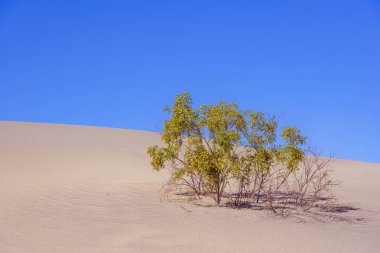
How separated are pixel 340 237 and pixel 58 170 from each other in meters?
13.4

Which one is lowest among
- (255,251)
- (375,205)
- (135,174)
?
(255,251)

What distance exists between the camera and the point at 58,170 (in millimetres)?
19797

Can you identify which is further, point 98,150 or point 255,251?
point 98,150

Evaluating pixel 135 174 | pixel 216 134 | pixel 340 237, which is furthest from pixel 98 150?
pixel 340 237

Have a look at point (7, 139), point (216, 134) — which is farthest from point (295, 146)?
point (7, 139)

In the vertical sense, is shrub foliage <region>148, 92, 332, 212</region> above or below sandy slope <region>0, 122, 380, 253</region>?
above

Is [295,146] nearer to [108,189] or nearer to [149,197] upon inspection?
[149,197]

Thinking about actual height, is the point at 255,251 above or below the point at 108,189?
below

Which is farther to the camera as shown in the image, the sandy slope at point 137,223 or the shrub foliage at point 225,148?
the shrub foliage at point 225,148

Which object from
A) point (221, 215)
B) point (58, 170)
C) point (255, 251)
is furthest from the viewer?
point (58, 170)

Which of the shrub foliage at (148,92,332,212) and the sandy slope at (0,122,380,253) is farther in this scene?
the shrub foliage at (148,92,332,212)

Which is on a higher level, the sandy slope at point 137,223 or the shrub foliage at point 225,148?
the shrub foliage at point 225,148

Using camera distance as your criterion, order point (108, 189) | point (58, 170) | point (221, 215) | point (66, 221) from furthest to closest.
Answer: point (58, 170) → point (108, 189) → point (221, 215) → point (66, 221)

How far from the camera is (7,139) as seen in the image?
2652cm
